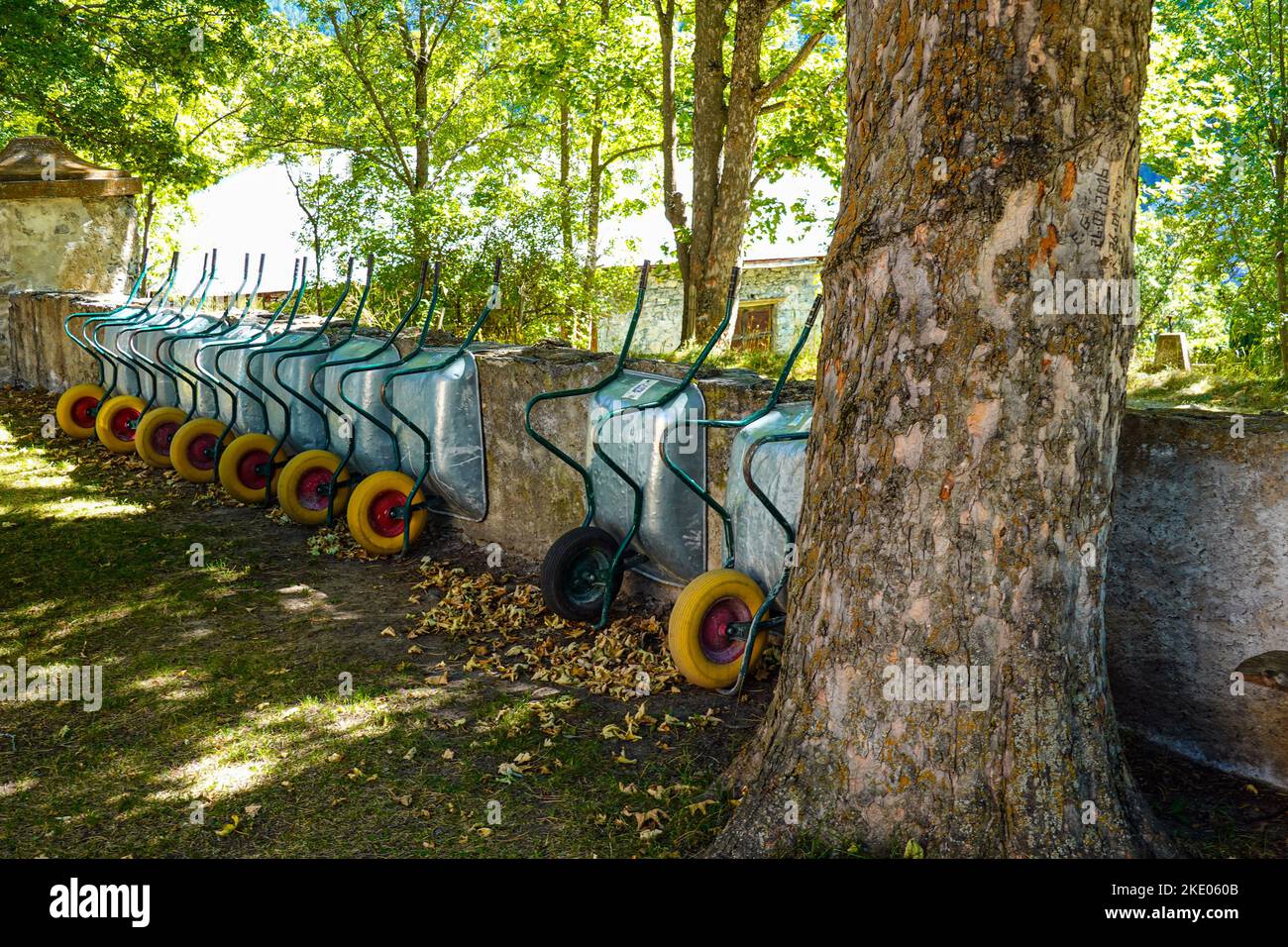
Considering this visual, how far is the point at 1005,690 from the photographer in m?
2.39

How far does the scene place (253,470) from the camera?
6.52 meters

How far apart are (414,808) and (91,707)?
1.43m

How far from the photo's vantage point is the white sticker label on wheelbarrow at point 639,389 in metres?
4.35

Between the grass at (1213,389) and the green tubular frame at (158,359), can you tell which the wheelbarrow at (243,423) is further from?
the grass at (1213,389)

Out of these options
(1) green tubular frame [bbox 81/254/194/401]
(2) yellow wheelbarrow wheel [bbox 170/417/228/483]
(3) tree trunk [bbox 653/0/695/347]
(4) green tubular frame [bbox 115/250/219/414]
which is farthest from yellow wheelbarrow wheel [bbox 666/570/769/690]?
(3) tree trunk [bbox 653/0/695/347]

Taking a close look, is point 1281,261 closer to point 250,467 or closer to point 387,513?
point 387,513

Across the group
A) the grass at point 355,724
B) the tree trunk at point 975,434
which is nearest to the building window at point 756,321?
the grass at point 355,724

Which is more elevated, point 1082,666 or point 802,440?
point 802,440

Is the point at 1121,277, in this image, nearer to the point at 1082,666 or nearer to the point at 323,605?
the point at 1082,666

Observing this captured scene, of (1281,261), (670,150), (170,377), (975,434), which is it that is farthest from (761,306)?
(975,434)

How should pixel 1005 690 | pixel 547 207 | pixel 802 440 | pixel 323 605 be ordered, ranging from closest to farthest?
pixel 1005 690
pixel 802 440
pixel 323 605
pixel 547 207

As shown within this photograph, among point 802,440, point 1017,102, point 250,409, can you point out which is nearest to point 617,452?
point 802,440

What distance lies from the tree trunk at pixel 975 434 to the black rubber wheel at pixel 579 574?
1945 millimetres

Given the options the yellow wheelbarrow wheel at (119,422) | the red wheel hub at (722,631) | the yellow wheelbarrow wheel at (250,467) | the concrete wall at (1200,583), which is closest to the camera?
the concrete wall at (1200,583)
